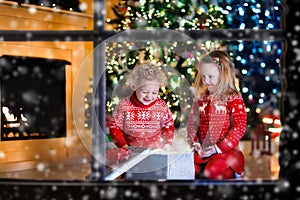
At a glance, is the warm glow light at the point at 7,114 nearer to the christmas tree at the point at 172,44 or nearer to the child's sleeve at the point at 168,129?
the christmas tree at the point at 172,44

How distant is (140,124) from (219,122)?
0.41 meters

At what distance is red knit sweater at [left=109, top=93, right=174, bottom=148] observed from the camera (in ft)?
9.23

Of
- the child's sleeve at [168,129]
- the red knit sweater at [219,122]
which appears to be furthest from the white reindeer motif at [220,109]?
the child's sleeve at [168,129]

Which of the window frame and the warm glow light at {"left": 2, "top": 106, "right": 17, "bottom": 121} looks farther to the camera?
the warm glow light at {"left": 2, "top": 106, "right": 17, "bottom": 121}

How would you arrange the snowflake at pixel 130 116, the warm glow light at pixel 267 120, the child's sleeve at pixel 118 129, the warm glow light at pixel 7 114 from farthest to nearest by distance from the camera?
the warm glow light at pixel 267 120, the warm glow light at pixel 7 114, the snowflake at pixel 130 116, the child's sleeve at pixel 118 129

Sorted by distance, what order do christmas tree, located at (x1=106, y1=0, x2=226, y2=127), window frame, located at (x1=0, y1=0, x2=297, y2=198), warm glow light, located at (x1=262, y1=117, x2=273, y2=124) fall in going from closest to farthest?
1. window frame, located at (x1=0, y1=0, x2=297, y2=198)
2. christmas tree, located at (x1=106, y1=0, x2=226, y2=127)
3. warm glow light, located at (x1=262, y1=117, x2=273, y2=124)

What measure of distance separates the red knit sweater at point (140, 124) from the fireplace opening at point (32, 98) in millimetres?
4478

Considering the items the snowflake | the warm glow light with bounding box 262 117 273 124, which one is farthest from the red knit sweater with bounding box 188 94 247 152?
the warm glow light with bounding box 262 117 273 124

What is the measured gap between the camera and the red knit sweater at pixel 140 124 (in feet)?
9.23

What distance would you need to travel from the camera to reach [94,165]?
1447 mm

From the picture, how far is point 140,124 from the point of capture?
287 centimetres

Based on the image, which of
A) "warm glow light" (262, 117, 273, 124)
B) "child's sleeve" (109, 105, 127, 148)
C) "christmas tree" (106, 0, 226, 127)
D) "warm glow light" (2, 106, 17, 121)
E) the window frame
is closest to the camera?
the window frame

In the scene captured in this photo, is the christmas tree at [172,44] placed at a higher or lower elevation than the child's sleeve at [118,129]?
higher

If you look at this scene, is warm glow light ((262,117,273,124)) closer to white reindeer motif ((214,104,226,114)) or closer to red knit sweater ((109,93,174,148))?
red knit sweater ((109,93,174,148))
